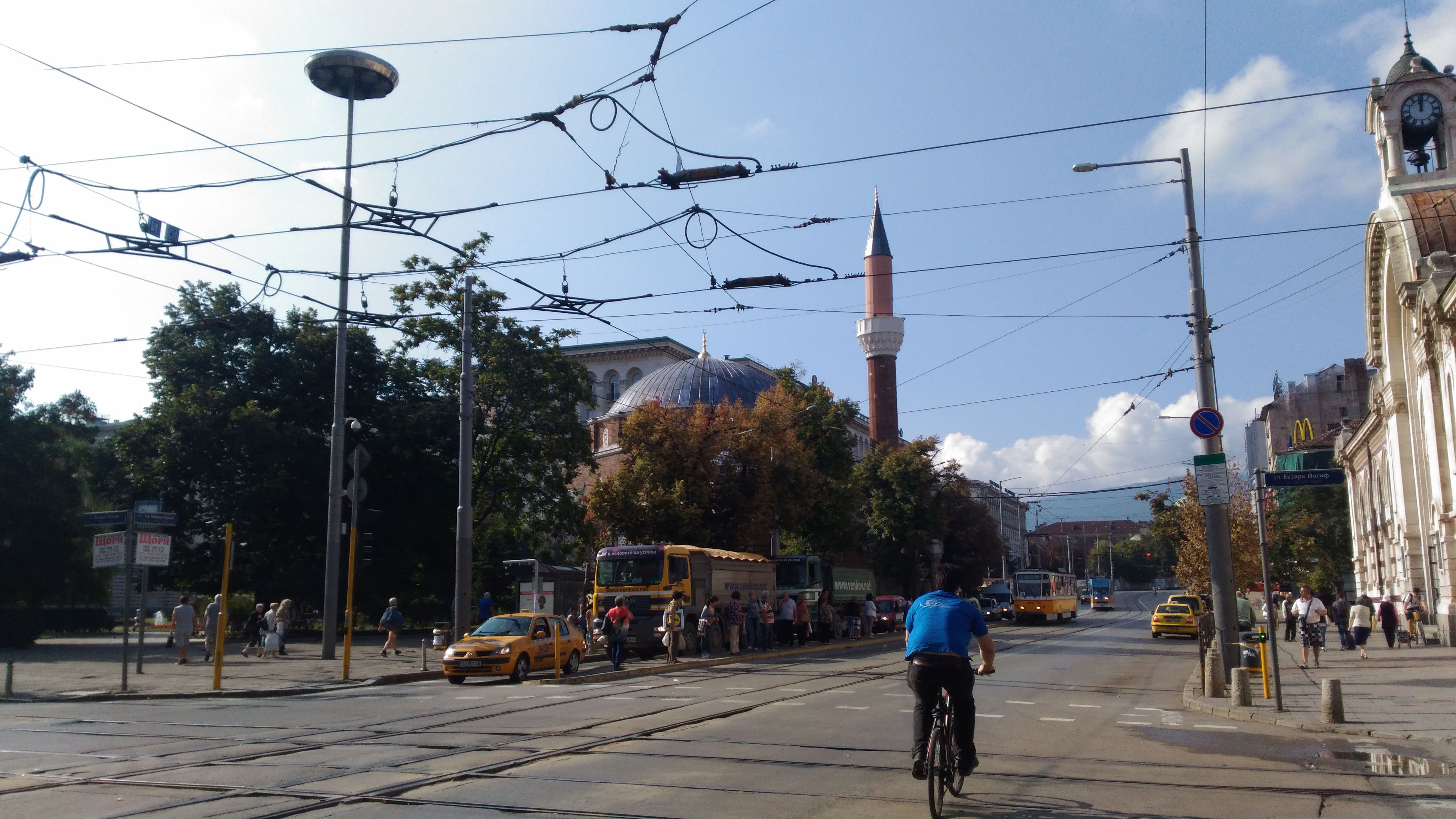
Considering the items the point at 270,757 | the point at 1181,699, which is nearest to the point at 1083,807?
the point at 270,757

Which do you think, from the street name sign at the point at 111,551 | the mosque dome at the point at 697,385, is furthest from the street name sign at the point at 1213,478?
the mosque dome at the point at 697,385

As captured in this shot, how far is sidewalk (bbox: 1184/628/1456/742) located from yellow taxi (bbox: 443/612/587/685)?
1146 cm

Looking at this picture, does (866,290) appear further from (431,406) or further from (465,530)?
(465,530)

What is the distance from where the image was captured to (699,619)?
90.9ft

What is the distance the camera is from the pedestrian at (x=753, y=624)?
1201 inches

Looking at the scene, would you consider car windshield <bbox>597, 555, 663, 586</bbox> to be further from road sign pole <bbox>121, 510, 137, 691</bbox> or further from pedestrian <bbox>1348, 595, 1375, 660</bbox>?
pedestrian <bbox>1348, 595, 1375, 660</bbox>

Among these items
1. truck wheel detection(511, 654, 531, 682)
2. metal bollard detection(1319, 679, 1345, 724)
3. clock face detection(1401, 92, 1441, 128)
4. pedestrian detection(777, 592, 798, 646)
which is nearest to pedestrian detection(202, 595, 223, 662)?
truck wheel detection(511, 654, 531, 682)

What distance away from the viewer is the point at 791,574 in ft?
130

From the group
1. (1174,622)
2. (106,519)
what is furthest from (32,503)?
(1174,622)

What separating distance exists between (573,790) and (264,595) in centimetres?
3327

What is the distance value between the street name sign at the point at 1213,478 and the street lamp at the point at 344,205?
15226mm

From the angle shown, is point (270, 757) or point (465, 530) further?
point (465, 530)

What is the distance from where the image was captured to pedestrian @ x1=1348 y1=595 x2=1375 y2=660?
80.6 ft

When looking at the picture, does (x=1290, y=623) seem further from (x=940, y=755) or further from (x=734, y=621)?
(x=940, y=755)
